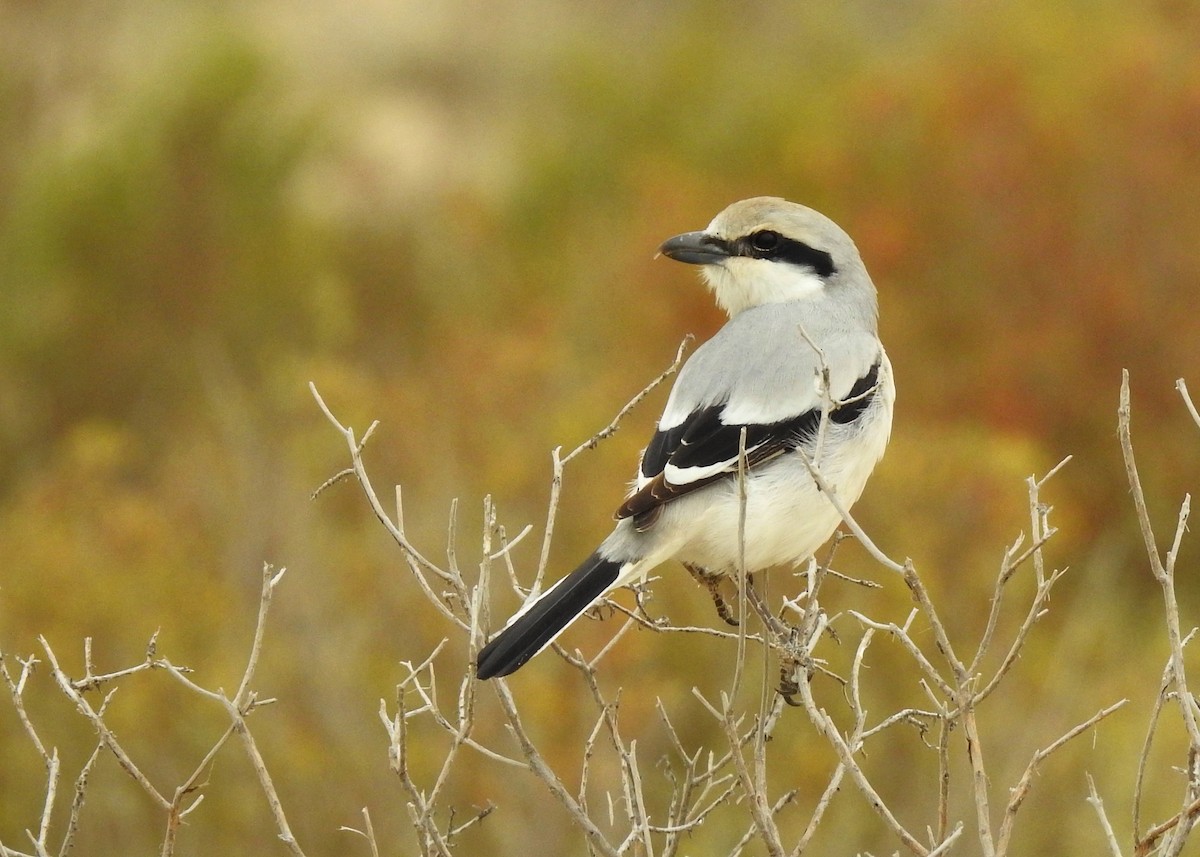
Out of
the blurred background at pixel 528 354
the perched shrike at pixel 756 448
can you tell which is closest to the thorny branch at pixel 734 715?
the perched shrike at pixel 756 448

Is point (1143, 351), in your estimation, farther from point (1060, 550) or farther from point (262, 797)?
point (262, 797)

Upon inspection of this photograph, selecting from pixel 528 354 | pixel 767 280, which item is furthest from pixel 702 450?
pixel 528 354

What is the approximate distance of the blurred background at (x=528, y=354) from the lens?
190 inches

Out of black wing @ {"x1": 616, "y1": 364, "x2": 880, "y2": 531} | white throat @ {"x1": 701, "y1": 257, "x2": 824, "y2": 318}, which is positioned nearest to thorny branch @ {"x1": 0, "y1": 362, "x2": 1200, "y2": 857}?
black wing @ {"x1": 616, "y1": 364, "x2": 880, "y2": 531}

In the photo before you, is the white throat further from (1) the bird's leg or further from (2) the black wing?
(1) the bird's leg

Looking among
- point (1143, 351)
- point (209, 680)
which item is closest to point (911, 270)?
point (1143, 351)

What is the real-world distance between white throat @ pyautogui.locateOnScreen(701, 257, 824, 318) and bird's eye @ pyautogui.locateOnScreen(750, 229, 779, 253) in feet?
0.11

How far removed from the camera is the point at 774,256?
350 centimetres

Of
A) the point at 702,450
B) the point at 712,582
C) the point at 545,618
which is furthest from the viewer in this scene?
the point at 712,582

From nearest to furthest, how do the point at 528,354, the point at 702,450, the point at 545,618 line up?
the point at 545,618, the point at 702,450, the point at 528,354

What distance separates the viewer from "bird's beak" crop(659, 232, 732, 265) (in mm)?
3479

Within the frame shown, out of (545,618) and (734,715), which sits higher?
(545,618)

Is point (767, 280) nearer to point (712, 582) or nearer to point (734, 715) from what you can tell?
point (712, 582)

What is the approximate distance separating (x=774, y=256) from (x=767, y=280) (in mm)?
62
